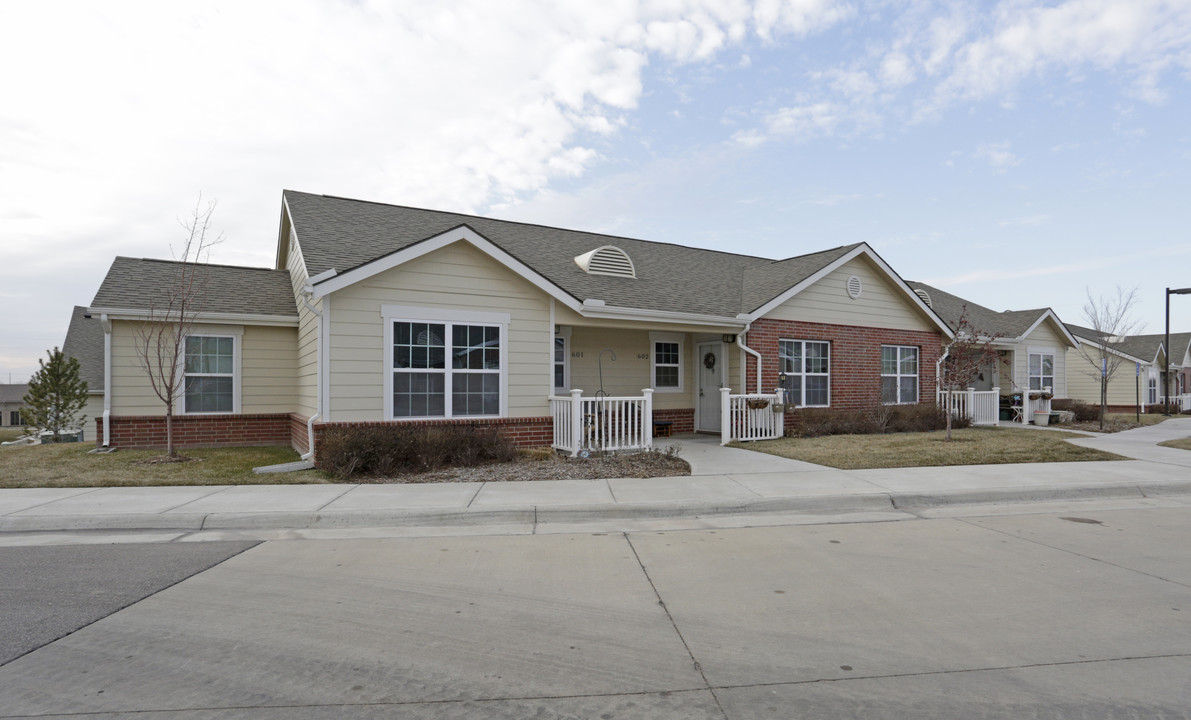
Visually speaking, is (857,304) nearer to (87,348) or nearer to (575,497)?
(575,497)

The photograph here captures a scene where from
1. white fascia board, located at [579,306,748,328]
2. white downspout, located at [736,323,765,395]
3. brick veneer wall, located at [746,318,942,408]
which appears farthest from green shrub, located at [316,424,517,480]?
brick veneer wall, located at [746,318,942,408]

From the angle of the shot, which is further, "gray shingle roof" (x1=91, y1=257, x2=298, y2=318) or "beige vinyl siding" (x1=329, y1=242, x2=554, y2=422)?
"gray shingle roof" (x1=91, y1=257, x2=298, y2=318)

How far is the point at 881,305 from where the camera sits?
1736cm

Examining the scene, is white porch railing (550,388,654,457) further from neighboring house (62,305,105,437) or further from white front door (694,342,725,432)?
neighboring house (62,305,105,437)

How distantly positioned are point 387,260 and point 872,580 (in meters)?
8.65

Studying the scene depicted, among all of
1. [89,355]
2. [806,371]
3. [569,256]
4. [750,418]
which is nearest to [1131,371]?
[806,371]

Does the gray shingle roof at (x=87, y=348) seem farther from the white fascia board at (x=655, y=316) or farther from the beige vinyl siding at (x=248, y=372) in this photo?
the white fascia board at (x=655, y=316)

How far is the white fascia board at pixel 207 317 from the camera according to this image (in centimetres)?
1252

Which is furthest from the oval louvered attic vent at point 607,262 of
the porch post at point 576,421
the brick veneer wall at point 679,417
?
the porch post at point 576,421

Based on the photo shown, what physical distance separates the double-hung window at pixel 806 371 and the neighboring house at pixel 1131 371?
17202mm

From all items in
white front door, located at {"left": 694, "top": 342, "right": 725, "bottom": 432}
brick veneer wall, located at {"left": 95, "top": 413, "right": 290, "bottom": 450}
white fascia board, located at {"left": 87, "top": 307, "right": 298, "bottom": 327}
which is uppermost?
white fascia board, located at {"left": 87, "top": 307, "right": 298, "bottom": 327}

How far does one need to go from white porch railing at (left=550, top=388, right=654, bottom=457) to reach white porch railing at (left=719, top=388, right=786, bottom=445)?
238cm

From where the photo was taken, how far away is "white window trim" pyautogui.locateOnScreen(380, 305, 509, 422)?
36.8 feet

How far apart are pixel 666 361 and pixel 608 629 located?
12291mm
